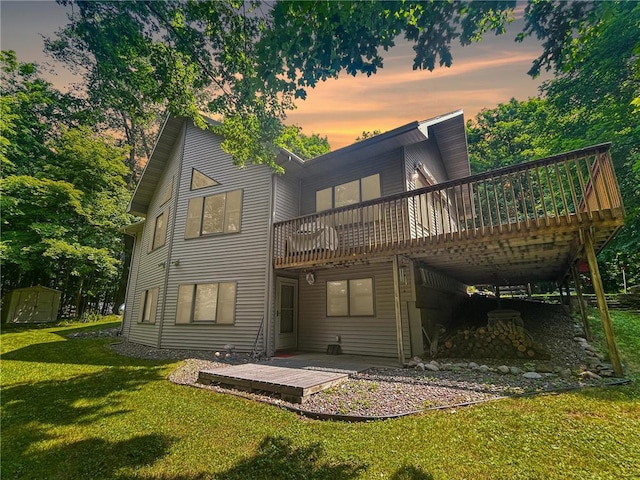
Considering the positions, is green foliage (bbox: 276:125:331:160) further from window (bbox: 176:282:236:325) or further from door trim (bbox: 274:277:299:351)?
window (bbox: 176:282:236:325)

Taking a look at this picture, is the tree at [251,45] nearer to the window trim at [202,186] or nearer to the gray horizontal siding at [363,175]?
the window trim at [202,186]

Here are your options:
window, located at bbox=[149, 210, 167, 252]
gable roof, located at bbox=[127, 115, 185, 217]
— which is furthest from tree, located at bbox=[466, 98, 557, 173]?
window, located at bbox=[149, 210, 167, 252]

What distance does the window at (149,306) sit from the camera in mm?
12242

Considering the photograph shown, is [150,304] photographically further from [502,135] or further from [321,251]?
[502,135]

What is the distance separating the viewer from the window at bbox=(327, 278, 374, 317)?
32.1ft

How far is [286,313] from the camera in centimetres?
1070

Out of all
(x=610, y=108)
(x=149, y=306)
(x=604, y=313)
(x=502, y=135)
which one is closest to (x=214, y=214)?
(x=149, y=306)

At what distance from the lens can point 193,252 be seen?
37.7 ft

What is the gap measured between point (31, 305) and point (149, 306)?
13658mm

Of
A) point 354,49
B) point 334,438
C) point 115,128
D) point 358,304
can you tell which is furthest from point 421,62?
point 115,128

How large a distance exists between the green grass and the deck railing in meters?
3.09

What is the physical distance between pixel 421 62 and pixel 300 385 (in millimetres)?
5399

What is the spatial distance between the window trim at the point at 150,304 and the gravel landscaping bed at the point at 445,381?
463 centimetres

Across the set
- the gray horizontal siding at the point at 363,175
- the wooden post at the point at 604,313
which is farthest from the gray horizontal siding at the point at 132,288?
the wooden post at the point at 604,313
